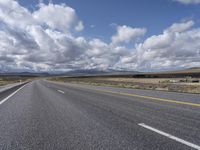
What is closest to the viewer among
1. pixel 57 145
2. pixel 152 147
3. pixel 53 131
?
pixel 152 147

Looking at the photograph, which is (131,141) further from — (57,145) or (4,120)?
(4,120)

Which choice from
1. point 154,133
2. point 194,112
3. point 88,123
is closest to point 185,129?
point 154,133

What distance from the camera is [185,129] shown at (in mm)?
4605

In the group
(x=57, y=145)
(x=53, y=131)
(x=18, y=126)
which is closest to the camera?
(x=57, y=145)

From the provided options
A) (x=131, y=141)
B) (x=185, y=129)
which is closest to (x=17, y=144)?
(x=131, y=141)

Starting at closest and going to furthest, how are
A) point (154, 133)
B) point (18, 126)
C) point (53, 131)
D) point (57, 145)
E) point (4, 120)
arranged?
point (57, 145), point (154, 133), point (53, 131), point (18, 126), point (4, 120)

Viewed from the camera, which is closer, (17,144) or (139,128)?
(17,144)

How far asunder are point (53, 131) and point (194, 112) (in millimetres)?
4938

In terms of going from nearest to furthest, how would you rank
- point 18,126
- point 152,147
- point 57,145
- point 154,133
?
point 152,147
point 57,145
point 154,133
point 18,126

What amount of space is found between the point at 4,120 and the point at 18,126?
113 cm

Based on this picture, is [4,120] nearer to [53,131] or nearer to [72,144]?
[53,131]

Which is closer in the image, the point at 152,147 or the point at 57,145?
the point at 152,147

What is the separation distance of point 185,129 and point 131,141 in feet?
5.35

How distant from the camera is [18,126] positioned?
211 inches
